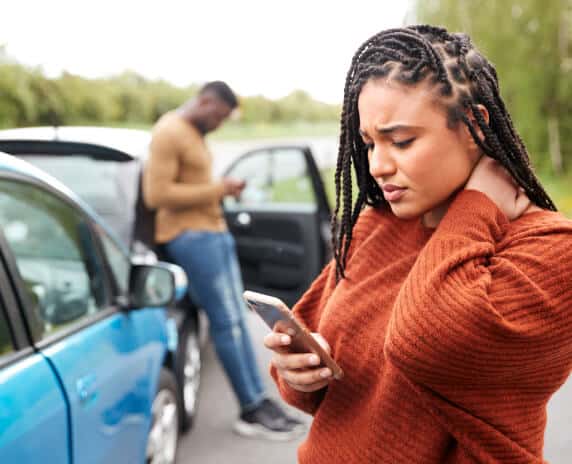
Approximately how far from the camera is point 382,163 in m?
1.16

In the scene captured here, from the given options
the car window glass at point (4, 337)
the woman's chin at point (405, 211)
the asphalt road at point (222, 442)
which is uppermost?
the woman's chin at point (405, 211)

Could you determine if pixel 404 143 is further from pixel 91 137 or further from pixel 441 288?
pixel 91 137

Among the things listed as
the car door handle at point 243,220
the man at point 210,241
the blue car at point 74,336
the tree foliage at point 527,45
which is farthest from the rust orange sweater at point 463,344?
the tree foliage at point 527,45

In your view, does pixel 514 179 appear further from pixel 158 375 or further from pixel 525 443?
pixel 158 375

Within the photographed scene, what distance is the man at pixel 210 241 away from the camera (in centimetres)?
370

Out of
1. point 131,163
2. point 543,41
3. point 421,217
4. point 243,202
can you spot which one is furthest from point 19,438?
point 543,41

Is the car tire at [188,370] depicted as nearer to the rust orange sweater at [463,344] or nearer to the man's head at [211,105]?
the man's head at [211,105]

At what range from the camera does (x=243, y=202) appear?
17.7ft

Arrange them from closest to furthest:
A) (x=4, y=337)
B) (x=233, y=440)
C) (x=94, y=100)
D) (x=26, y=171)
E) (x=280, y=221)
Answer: (x=4, y=337) < (x=26, y=171) < (x=233, y=440) < (x=280, y=221) < (x=94, y=100)

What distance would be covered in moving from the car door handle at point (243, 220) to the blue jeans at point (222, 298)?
1326mm

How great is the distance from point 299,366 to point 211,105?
2.81 m

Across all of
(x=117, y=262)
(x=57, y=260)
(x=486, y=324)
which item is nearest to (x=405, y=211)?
(x=486, y=324)

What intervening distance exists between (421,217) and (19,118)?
11385 mm

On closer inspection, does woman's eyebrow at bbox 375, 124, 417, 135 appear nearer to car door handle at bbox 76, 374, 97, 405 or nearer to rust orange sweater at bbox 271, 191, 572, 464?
rust orange sweater at bbox 271, 191, 572, 464
